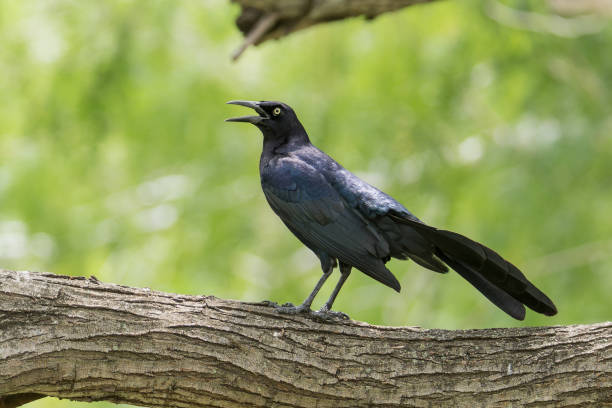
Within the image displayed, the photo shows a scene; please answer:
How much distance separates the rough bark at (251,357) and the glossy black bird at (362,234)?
306 millimetres

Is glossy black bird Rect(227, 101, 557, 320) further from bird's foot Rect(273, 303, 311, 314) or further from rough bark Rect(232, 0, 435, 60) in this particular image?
rough bark Rect(232, 0, 435, 60)

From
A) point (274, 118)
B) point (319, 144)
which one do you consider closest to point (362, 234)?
point (274, 118)

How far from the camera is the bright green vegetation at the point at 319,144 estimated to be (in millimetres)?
9000

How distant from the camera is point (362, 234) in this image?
4.95 meters

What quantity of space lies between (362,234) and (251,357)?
116cm

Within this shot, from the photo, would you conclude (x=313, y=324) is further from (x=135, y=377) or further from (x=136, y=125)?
(x=136, y=125)

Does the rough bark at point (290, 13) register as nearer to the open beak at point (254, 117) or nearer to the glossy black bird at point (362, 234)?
the open beak at point (254, 117)

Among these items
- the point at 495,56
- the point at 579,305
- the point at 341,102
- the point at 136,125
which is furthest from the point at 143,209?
the point at 579,305

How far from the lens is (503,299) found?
480cm

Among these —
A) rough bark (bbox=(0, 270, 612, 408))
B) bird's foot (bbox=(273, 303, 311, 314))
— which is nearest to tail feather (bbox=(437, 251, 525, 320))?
rough bark (bbox=(0, 270, 612, 408))

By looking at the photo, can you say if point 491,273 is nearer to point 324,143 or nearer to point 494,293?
point 494,293

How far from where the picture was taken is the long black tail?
4.69 meters

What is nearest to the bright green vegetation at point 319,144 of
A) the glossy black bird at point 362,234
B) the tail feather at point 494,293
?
the glossy black bird at point 362,234

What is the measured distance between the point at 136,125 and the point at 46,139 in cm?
117
